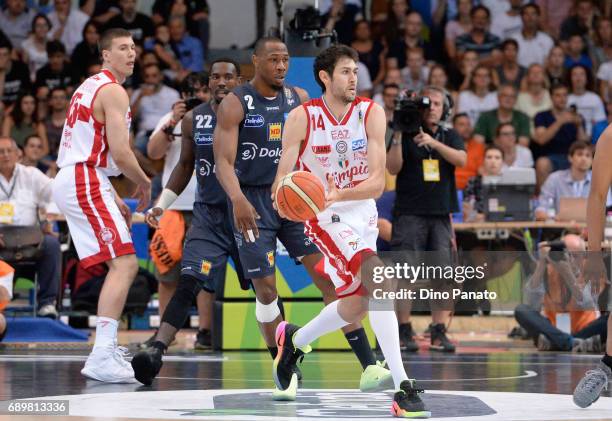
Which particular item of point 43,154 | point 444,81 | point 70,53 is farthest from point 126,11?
point 444,81

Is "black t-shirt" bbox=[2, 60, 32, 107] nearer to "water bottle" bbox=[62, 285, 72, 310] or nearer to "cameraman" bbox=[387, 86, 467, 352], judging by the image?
"water bottle" bbox=[62, 285, 72, 310]

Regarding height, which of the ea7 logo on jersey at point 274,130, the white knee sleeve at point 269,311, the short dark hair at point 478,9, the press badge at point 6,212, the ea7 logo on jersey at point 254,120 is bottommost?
the white knee sleeve at point 269,311

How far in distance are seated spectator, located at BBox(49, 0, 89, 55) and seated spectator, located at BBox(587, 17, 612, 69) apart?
6.74 meters

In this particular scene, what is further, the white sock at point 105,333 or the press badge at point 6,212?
the press badge at point 6,212

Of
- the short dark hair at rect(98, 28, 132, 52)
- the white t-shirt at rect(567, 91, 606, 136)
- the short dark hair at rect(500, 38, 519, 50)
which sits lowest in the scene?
the white t-shirt at rect(567, 91, 606, 136)

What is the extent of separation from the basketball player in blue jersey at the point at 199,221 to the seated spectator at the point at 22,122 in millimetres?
6566

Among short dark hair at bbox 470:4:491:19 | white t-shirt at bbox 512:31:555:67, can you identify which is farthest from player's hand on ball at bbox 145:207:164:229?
white t-shirt at bbox 512:31:555:67

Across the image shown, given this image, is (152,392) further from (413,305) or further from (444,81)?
(444,81)

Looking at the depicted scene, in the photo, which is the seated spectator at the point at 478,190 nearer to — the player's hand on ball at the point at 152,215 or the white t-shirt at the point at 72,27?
the player's hand on ball at the point at 152,215

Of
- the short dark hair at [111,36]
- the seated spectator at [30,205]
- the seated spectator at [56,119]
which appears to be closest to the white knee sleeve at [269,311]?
the short dark hair at [111,36]

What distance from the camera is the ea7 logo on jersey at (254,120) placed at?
322 inches

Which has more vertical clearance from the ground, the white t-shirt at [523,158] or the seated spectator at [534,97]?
the seated spectator at [534,97]

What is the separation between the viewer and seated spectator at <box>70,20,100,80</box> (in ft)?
53.0

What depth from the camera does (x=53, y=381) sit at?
7.92 meters
